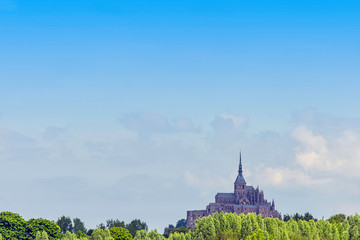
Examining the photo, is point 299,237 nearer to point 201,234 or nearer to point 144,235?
point 201,234

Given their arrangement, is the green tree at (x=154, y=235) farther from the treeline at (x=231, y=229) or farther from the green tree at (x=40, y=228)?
the green tree at (x=40, y=228)

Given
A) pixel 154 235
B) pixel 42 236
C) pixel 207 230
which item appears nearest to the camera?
pixel 207 230

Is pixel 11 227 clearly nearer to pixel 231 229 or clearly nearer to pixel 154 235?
pixel 154 235

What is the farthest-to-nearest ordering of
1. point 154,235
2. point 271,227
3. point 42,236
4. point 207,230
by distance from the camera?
point 154,235 < point 42,236 < point 271,227 < point 207,230

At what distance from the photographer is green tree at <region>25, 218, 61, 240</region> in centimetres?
19012

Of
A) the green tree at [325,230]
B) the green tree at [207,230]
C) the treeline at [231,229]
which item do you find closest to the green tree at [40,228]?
the treeline at [231,229]

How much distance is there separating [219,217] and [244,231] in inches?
327

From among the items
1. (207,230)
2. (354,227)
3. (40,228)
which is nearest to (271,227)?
(207,230)

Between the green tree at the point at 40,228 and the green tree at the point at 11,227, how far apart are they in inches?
55.4

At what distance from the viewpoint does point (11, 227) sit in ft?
621

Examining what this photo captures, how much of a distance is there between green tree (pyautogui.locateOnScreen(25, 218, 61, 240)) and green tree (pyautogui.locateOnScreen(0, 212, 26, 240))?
1406 millimetres

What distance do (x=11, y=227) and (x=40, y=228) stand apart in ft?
21.9

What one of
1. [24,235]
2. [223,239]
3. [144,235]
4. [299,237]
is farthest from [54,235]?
[299,237]

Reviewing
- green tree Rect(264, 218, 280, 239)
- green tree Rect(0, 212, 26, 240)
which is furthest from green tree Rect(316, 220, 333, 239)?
Result: green tree Rect(0, 212, 26, 240)
